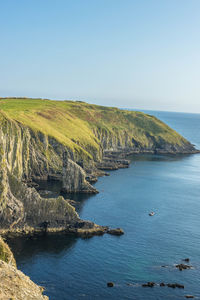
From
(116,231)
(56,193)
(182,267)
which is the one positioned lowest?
(182,267)

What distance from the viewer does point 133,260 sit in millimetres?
93062

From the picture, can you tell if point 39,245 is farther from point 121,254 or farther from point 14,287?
point 14,287

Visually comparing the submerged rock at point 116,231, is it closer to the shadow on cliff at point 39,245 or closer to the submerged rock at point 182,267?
the shadow on cliff at point 39,245

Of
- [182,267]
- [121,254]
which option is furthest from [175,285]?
[121,254]

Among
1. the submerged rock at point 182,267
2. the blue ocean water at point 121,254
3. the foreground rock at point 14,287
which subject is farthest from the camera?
the submerged rock at point 182,267

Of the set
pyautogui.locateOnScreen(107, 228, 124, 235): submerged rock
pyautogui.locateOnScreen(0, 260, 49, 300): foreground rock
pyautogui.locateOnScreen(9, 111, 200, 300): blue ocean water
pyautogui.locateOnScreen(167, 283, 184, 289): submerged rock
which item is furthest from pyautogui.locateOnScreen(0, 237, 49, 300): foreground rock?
pyautogui.locateOnScreen(107, 228, 124, 235): submerged rock

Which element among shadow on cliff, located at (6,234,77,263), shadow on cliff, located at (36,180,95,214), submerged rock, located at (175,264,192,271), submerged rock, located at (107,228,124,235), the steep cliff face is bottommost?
shadow on cliff, located at (6,234,77,263)

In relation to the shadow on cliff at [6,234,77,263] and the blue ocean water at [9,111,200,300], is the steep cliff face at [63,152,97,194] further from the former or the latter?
the shadow on cliff at [6,234,77,263]

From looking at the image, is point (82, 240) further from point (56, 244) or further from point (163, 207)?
point (163, 207)

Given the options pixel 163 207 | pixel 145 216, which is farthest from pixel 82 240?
pixel 163 207

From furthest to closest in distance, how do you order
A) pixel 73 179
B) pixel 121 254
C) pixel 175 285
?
1. pixel 73 179
2. pixel 121 254
3. pixel 175 285

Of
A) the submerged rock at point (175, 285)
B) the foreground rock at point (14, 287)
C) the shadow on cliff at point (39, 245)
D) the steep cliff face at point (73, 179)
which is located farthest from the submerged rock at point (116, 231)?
the foreground rock at point (14, 287)

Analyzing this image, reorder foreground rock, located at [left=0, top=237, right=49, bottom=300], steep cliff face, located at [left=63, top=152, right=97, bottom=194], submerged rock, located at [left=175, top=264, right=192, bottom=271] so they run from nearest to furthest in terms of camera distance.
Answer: foreground rock, located at [left=0, top=237, right=49, bottom=300], submerged rock, located at [left=175, top=264, right=192, bottom=271], steep cliff face, located at [left=63, top=152, right=97, bottom=194]

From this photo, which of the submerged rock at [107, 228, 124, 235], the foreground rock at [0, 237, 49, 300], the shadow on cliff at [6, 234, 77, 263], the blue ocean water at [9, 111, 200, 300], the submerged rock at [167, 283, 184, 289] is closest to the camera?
the foreground rock at [0, 237, 49, 300]
